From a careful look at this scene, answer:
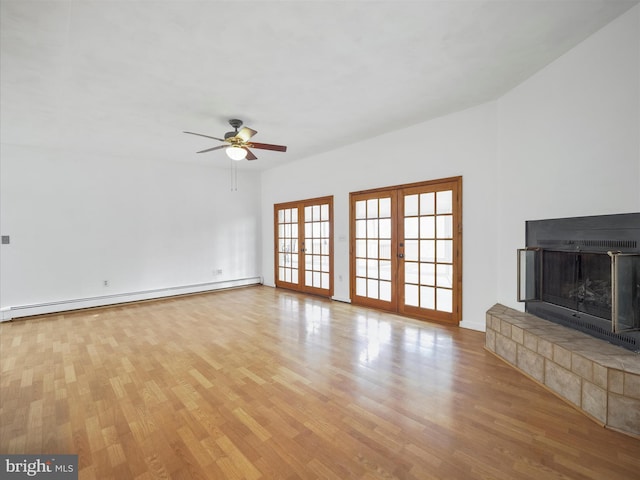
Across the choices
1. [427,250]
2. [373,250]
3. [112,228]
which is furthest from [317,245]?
[112,228]

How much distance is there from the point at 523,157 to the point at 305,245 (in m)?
4.31

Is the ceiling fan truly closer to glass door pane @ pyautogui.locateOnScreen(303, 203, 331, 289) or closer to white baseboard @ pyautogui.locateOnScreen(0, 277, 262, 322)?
glass door pane @ pyautogui.locateOnScreen(303, 203, 331, 289)

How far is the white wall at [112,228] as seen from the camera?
4922 mm

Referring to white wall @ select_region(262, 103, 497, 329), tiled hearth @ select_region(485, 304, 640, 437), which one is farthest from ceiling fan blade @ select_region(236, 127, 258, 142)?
tiled hearth @ select_region(485, 304, 640, 437)

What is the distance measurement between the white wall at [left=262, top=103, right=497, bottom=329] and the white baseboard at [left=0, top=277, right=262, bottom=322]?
10.2 feet

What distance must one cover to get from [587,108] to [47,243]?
25.3ft

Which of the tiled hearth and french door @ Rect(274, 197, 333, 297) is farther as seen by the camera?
french door @ Rect(274, 197, 333, 297)

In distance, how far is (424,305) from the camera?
441cm

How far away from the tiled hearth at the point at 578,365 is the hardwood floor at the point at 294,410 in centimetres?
10

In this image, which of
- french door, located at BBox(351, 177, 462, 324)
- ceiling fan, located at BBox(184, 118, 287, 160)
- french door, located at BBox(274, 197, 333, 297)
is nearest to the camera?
ceiling fan, located at BBox(184, 118, 287, 160)

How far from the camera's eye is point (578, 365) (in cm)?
216

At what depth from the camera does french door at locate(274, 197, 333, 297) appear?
5.99 metres

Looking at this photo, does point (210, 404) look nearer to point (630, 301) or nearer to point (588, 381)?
point (588, 381)

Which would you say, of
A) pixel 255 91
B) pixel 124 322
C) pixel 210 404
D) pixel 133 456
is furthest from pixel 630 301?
pixel 124 322
